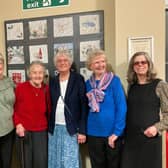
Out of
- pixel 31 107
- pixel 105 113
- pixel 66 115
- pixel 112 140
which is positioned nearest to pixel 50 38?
pixel 31 107

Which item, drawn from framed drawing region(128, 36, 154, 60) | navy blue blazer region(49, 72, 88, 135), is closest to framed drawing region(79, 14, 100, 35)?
framed drawing region(128, 36, 154, 60)

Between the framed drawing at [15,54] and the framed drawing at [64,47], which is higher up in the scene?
the framed drawing at [64,47]

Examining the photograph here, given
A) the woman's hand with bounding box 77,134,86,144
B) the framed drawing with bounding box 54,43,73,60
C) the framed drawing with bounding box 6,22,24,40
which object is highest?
the framed drawing with bounding box 6,22,24,40

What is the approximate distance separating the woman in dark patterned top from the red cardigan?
2.41ft

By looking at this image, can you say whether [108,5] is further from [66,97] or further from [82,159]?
[82,159]

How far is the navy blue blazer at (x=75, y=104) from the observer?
7.25ft

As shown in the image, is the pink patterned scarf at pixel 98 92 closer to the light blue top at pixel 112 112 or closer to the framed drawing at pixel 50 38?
the light blue top at pixel 112 112

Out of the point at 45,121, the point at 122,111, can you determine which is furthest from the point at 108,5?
the point at 45,121

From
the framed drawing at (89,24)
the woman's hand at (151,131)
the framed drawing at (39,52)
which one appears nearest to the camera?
the woman's hand at (151,131)

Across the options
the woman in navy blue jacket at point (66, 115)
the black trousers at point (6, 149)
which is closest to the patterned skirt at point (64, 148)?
the woman in navy blue jacket at point (66, 115)

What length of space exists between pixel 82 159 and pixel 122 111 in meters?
0.83

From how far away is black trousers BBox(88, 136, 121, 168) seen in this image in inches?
83.7

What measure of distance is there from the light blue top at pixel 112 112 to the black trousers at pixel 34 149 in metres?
0.53

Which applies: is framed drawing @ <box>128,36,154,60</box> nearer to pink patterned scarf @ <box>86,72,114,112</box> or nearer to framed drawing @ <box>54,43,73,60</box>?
pink patterned scarf @ <box>86,72,114,112</box>
